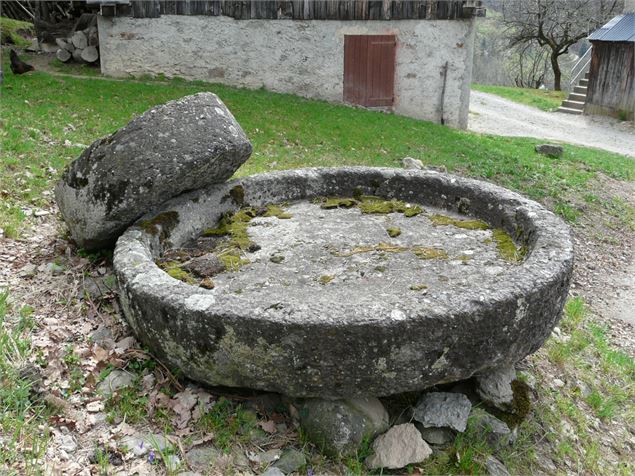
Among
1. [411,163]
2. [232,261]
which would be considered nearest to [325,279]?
[232,261]

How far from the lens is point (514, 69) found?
4134 centimetres

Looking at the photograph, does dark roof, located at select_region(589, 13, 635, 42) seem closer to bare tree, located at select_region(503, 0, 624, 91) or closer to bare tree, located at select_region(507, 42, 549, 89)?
bare tree, located at select_region(503, 0, 624, 91)

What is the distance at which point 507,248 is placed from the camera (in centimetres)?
491

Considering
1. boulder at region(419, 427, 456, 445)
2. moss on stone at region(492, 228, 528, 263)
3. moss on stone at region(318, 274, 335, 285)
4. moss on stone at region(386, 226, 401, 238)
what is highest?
moss on stone at region(492, 228, 528, 263)

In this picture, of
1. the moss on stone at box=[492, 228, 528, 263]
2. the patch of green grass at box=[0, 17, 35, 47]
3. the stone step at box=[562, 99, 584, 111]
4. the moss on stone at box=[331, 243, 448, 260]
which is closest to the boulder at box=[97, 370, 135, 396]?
the moss on stone at box=[331, 243, 448, 260]

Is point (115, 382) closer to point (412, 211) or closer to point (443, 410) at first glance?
point (443, 410)

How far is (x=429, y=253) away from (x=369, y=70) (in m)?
12.3

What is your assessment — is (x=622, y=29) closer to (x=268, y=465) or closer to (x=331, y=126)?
(x=331, y=126)

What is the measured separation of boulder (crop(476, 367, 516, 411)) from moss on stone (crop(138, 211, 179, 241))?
274cm

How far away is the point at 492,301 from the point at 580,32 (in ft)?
96.2

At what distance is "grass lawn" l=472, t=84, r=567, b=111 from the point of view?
24.2 metres

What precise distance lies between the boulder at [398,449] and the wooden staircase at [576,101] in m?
21.7

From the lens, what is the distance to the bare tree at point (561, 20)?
2817 centimetres

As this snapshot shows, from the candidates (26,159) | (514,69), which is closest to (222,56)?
(26,159)
